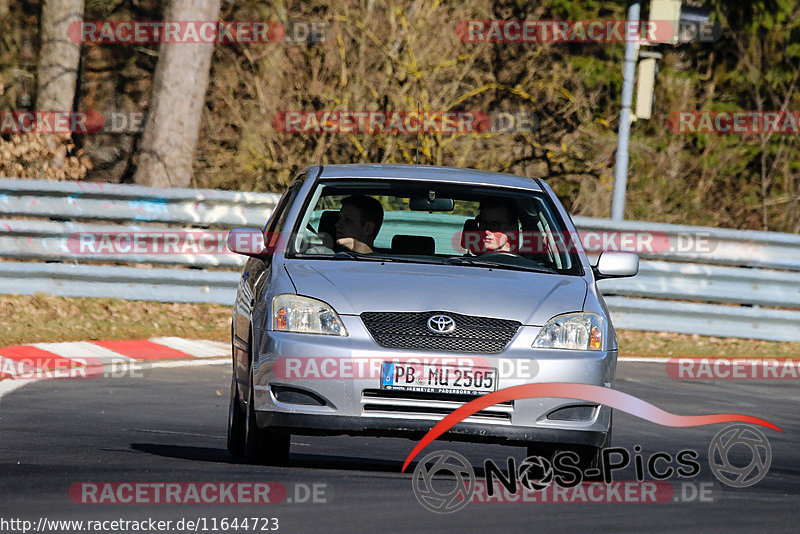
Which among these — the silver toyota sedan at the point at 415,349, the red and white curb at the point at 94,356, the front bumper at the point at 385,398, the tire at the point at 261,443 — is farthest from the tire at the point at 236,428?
the red and white curb at the point at 94,356

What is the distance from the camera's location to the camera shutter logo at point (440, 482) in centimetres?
679

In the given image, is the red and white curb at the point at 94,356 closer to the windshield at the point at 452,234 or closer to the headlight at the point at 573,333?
the windshield at the point at 452,234

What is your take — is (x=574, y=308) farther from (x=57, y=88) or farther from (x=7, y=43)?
(x=7, y=43)

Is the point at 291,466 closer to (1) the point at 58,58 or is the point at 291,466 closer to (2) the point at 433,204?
(2) the point at 433,204

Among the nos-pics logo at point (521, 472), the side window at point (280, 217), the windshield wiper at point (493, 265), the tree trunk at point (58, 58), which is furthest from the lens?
the tree trunk at point (58, 58)

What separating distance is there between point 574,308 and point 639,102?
10856 millimetres

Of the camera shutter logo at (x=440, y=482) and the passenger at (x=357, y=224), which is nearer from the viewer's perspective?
the camera shutter logo at (x=440, y=482)

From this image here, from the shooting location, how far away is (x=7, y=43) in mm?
30641

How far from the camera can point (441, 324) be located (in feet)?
24.0

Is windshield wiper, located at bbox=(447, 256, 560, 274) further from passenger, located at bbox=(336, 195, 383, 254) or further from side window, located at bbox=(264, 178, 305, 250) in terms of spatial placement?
side window, located at bbox=(264, 178, 305, 250)

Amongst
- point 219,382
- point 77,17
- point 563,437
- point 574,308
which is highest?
point 77,17

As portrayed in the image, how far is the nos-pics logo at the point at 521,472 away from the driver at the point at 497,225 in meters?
1.15

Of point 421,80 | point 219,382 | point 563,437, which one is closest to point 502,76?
point 421,80

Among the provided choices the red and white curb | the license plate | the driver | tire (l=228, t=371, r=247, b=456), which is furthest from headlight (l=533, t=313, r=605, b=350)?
the red and white curb
